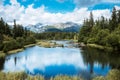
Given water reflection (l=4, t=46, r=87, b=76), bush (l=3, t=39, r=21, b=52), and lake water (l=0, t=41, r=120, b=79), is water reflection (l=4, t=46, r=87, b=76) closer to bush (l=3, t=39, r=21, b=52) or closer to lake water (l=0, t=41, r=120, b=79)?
lake water (l=0, t=41, r=120, b=79)

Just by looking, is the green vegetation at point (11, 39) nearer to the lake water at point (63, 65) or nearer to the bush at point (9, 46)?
the bush at point (9, 46)

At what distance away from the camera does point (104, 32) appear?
104 meters

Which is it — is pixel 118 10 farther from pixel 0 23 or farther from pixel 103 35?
pixel 0 23

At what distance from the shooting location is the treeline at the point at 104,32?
88688 millimetres

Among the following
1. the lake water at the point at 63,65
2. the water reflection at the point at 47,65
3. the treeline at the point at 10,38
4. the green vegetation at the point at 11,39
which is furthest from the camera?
the treeline at the point at 10,38

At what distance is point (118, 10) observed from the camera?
116 m

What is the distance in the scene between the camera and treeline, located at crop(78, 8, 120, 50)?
291 feet

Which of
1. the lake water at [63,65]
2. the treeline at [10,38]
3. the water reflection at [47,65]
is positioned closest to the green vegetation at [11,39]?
the treeline at [10,38]

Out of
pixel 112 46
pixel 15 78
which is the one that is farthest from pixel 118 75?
pixel 112 46

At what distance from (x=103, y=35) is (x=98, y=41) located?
6.57 meters

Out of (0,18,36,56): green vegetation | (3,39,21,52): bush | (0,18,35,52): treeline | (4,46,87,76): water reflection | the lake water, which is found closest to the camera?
the lake water

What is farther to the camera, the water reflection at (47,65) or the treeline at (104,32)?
the treeline at (104,32)

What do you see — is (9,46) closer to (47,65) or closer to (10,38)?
(10,38)

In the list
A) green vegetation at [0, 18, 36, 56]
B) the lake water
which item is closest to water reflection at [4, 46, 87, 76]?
the lake water
